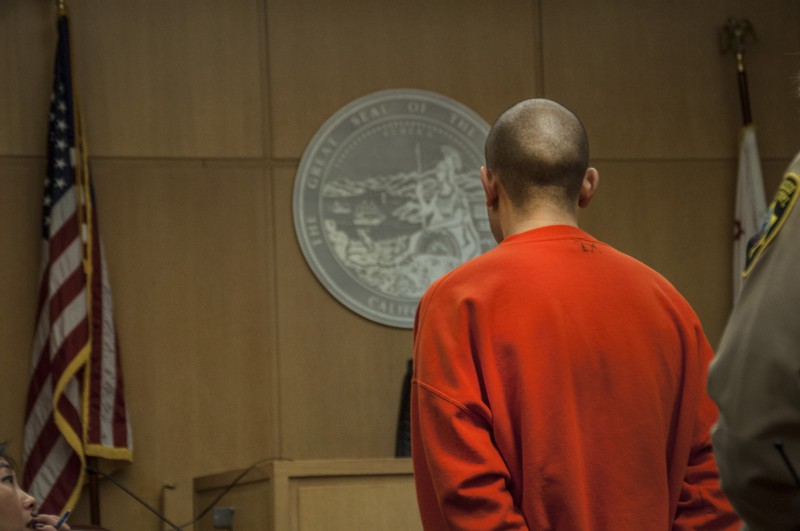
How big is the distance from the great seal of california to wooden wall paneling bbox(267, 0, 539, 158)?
0.30 feet

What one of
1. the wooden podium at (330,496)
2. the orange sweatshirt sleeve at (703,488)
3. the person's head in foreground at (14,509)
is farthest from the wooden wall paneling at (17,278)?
the orange sweatshirt sleeve at (703,488)

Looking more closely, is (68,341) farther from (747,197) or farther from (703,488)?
(703,488)

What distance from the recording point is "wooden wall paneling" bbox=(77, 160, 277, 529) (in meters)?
5.53

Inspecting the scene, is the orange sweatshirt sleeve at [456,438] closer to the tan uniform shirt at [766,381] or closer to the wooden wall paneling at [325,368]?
the tan uniform shirt at [766,381]

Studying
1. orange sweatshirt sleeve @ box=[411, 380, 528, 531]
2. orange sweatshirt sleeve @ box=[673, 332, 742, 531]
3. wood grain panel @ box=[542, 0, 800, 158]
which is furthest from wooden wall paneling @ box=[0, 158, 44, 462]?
orange sweatshirt sleeve @ box=[673, 332, 742, 531]

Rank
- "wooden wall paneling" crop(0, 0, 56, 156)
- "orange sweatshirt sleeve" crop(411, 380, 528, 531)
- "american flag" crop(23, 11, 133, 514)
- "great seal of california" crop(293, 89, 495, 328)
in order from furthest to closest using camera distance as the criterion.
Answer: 1. "great seal of california" crop(293, 89, 495, 328)
2. "wooden wall paneling" crop(0, 0, 56, 156)
3. "american flag" crop(23, 11, 133, 514)
4. "orange sweatshirt sleeve" crop(411, 380, 528, 531)

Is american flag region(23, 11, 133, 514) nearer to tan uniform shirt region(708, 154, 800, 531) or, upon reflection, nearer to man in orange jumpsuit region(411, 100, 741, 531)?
man in orange jumpsuit region(411, 100, 741, 531)

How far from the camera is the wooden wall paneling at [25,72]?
550 cm

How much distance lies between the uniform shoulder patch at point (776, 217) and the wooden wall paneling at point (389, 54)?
4.64m

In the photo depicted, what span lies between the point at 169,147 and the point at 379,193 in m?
0.99

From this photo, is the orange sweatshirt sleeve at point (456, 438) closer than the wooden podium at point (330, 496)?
Yes

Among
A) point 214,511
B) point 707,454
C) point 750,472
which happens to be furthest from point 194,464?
point 750,472

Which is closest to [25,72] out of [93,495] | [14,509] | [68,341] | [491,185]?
[68,341]

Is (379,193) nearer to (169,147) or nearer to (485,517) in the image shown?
(169,147)
